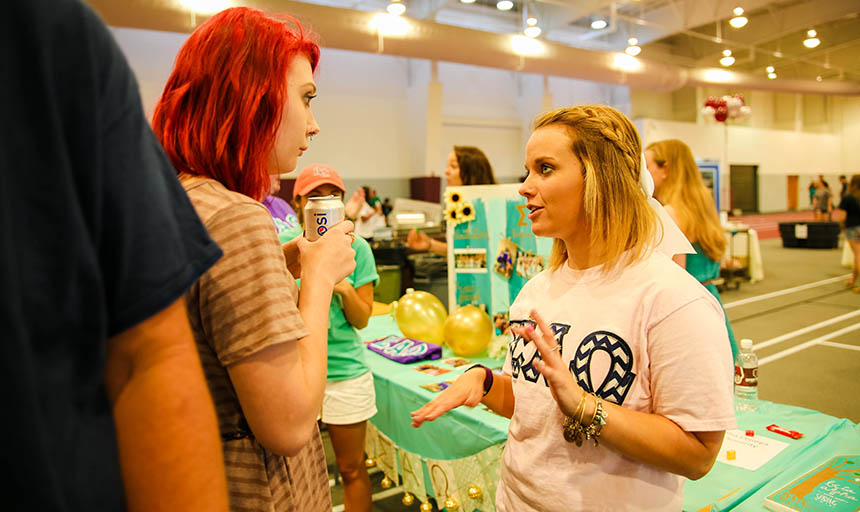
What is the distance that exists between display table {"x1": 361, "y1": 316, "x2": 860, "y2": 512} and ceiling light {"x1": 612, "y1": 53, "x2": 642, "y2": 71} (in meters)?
9.31

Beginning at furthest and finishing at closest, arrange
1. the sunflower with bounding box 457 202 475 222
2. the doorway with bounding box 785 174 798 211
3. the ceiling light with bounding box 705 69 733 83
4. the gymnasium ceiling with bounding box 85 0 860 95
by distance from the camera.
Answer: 1. the doorway with bounding box 785 174 798 211
2. the ceiling light with bounding box 705 69 733 83
3. the gymnasium ceiling with bounding box 85 0 860 95
4. the sunflower with bounding box 457 202 475 222

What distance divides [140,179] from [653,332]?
3.24 feet

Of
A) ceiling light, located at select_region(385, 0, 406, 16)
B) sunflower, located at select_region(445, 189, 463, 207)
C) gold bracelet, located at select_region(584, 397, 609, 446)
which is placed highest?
ceiling light, located at select_region(385, 0, 406, 16)

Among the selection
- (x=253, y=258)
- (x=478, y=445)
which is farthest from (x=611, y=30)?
(x=253, y=258)

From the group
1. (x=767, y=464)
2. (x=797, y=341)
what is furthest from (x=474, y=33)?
(x=767, y=464)

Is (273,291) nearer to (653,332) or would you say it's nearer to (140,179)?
(140,179)

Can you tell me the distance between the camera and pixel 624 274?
3.99 feet

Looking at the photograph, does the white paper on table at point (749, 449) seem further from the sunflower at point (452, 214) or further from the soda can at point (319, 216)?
the sunflower at point (452, 214)

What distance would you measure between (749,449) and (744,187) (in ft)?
66.6

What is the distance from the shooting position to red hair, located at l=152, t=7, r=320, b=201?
88 cm

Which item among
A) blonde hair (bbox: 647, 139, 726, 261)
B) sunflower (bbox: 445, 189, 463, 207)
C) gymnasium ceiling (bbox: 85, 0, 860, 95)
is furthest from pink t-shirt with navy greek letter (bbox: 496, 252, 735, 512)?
gymnasium ceiling (bbox: 85, 0, 860, 95)

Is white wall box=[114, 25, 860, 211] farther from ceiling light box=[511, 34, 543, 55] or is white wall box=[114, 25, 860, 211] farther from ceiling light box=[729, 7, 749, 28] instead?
ceiling light box=[729, 7, 749, 28]

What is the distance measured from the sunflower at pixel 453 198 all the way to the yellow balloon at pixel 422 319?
58cm

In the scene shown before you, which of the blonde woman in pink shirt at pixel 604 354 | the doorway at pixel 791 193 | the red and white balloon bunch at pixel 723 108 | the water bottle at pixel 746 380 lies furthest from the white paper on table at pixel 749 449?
the doorway at pixel 791 193
